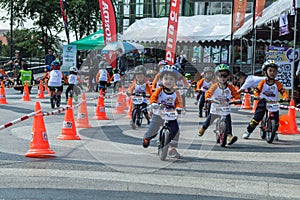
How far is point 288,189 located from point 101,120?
1066cm

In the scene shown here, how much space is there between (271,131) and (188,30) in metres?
19.9

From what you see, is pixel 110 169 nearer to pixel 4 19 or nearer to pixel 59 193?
pixel 59 193

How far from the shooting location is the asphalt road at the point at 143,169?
8.25 meters

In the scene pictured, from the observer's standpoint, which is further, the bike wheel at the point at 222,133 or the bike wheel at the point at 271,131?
the bike wheel at the point at 271,131

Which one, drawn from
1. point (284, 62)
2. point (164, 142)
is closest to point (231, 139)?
point (164, 142)

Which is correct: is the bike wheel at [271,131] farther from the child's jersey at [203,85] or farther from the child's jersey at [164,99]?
the child's jersey at [203,85]

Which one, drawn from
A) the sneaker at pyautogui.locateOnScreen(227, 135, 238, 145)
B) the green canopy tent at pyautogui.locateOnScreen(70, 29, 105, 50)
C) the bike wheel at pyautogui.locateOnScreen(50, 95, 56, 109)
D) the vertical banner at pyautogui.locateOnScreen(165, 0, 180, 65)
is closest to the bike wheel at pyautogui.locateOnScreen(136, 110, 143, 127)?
the sneaker at pyautogui.locateOnScreen(227, 135, 238, 145)

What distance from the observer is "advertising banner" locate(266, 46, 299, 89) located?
22.7 meters

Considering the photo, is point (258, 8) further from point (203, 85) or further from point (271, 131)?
point (271, 131)

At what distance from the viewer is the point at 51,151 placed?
11352 mm

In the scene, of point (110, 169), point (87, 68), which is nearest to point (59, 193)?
point (110, 169)

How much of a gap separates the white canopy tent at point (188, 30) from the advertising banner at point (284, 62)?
7.07 meters

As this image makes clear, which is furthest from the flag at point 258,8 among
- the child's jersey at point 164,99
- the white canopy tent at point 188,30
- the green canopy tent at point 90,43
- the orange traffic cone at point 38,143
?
the green canopy tent at point 90,43

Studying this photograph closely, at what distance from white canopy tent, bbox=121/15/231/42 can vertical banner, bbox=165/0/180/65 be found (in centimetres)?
419
